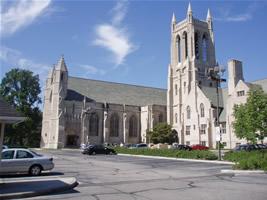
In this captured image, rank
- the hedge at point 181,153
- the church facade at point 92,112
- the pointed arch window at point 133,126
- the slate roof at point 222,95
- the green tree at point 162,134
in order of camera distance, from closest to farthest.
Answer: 1. the hedge at point 181,153
2. the slate roof at point 222,95
3. the green tree at point 162,134
4. the church facade at point 92,112
5. the pointed arch window at point 133,126

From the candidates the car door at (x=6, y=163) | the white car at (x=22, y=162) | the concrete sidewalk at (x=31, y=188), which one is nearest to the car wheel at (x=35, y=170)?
the white car at (x=22, y=162)

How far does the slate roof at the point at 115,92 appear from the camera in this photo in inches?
3107

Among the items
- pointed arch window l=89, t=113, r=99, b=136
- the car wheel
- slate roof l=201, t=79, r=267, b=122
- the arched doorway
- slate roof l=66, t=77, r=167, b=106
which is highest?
slate roof l=66, t=77, r=167, b=106

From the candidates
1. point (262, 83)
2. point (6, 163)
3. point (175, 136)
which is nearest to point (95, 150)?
point (6, 163)

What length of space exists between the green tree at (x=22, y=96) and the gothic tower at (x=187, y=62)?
31128 mm

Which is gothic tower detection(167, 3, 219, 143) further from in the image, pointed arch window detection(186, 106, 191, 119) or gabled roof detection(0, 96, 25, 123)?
gabled roof detection(0, 96, 25, 123)

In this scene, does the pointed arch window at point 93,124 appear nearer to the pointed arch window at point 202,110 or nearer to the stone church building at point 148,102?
the stone church building at point 148,102

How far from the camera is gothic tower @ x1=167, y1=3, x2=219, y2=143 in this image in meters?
72.4

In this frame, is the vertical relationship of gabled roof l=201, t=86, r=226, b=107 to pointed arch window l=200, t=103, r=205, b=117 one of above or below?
above

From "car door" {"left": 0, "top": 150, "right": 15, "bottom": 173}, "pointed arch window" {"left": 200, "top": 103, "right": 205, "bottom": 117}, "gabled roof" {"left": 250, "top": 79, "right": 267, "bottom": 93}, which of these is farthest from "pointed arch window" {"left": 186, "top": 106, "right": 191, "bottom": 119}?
"car door" {"left": 0, "top": 150, "right": 15, "bottom": 173}

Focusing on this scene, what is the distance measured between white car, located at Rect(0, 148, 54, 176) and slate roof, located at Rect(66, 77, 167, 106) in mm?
56843

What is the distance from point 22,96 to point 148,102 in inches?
1335

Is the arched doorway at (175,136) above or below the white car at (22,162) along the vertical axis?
above

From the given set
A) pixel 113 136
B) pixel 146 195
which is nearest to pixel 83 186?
pixel 146 195
